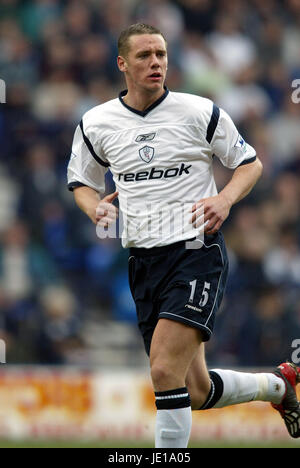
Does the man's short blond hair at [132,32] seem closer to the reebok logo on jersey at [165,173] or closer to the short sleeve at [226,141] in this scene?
the short sleeve at [226,141]

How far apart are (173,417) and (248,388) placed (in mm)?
1039

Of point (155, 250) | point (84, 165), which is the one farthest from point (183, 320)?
point (84, 165)

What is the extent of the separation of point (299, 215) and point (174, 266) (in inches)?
255

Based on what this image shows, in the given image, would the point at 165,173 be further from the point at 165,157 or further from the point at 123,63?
the point at 123,63

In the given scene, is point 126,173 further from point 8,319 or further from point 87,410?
point 8,319

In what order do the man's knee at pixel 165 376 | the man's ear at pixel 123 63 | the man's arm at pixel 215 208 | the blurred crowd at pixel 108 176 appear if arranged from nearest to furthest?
the man's knee at pixel 165 376, the man's arm at pixel 215 208, the man's ear at pixel 123 63, the blurred crowd at pixel 108 176

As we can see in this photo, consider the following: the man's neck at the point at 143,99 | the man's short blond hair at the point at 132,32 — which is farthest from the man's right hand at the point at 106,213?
the man's short blond hair at the point at 132,32

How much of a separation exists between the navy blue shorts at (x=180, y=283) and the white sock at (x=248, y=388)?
0.68 metres

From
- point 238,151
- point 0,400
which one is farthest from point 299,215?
point 238,151

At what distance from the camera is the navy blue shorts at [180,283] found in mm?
5871

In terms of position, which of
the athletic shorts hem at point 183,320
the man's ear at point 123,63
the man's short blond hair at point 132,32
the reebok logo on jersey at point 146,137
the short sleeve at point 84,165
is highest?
the man's short blond hair at point 132,32

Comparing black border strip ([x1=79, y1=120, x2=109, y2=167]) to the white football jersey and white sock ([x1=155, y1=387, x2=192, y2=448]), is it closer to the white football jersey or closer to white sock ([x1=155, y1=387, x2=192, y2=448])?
the white football jersey

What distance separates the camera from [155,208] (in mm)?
6078

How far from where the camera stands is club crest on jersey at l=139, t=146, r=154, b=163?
20.0 ft
